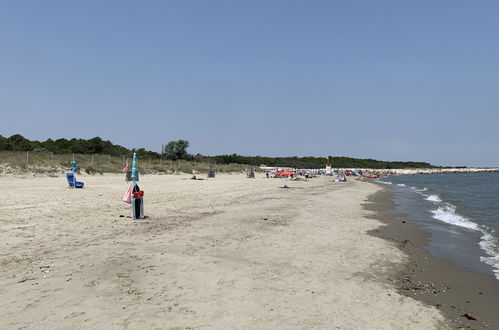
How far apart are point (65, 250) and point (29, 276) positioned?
170 centimetres

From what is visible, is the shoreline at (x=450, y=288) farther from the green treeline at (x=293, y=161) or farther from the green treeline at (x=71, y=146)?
the green treeline at (x=293, y=161)

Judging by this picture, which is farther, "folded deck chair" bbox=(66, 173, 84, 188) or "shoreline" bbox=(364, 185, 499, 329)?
"folded deck chair" bbox=(66, 173, 84, 188)

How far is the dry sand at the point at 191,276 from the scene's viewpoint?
4734 mm

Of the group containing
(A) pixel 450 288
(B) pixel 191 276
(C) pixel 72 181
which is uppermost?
(C) pixel 72 181

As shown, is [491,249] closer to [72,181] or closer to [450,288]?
[450,288]

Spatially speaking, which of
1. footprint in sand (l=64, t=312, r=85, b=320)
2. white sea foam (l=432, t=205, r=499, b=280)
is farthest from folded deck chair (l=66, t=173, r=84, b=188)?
white sea foam (l=432, t=205, r=499, b=280)

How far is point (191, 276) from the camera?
635cm

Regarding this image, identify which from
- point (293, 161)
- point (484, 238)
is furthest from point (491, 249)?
point (293, 161)

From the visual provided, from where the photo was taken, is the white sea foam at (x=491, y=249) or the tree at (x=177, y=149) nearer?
the white sea foam at (x=491, y=249)

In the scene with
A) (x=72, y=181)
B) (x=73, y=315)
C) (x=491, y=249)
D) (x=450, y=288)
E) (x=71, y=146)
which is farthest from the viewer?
(x=71, y=146)

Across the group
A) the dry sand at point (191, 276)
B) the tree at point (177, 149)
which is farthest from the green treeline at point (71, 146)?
the dry sand at point (191, 276)

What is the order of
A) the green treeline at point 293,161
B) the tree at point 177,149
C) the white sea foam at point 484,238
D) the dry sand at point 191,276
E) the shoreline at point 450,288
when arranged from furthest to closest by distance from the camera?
the green treeline at point 293,161
the tree at point 177,149
the white sea foam at point 484,238
the shoreline at point 450,288
the dry sand at point 191,276

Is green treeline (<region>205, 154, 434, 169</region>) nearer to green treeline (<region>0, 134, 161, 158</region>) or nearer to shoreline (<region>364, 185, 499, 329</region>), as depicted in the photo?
green treeline (<region>0, 134, 161, 158</region>)

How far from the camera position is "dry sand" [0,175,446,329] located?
473 cm
